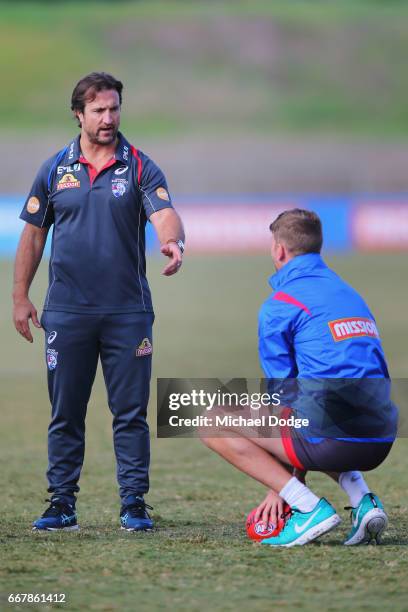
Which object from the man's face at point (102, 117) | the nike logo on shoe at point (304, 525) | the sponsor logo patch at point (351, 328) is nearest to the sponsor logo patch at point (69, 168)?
the man's face at point (102, 117)

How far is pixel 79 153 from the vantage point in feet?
18.1

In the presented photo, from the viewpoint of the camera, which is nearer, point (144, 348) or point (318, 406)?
point (318, 406)

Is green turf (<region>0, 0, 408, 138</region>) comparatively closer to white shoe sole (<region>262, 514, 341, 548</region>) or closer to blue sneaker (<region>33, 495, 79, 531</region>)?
blue sneaker (<region>33, 495, 79, 531</region>)

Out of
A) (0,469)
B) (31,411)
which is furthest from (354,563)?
(31,411)

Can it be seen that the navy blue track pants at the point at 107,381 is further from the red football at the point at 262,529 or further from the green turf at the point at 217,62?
the green turf at the point at 217,62

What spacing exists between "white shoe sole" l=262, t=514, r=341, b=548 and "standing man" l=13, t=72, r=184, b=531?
82 centimetres

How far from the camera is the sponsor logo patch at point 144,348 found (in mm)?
5449

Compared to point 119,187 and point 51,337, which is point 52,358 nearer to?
point 51,337

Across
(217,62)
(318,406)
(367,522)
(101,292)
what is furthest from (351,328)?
(217,62)

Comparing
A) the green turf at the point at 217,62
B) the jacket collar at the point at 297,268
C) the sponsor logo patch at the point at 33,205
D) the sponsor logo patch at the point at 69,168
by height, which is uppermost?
the green turf at the point at 217,62

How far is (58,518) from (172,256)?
1315 mm

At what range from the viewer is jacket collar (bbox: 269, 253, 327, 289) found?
198 inches

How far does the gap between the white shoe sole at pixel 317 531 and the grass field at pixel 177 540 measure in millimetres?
49

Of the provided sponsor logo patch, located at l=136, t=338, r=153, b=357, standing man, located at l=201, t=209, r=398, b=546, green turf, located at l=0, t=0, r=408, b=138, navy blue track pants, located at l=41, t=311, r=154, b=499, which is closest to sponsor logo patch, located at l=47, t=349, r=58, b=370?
navy blue track pants, located at l=41, t=311, r=154, b=499
